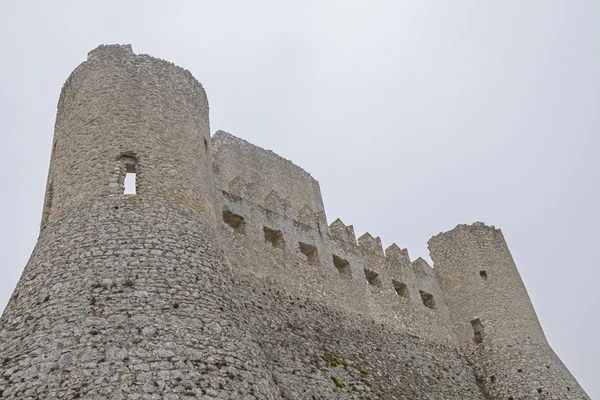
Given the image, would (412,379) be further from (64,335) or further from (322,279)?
(64,335)

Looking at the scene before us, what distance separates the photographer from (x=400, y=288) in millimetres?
20062

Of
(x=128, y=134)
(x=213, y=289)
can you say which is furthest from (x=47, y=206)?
(x=213, y=289)

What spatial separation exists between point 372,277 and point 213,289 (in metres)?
9.47

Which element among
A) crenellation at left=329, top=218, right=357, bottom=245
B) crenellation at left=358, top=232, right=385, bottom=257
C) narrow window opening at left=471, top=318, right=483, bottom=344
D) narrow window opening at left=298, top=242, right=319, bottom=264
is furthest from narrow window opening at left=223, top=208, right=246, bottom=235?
narrow window opening at left=471, top=318, right=483, bottom=344

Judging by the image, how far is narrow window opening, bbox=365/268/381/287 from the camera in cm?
1886

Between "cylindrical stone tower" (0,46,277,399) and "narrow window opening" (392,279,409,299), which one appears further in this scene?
"narrow window opening" (392,279,409,299)

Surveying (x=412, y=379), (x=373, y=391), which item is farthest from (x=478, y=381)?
(x=373, y=391)

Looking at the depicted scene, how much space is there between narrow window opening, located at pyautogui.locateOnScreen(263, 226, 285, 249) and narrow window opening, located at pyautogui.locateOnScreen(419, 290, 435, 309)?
6.78 metres

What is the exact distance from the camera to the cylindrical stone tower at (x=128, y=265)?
8.39 meters

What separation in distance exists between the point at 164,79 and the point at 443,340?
12.1 metres

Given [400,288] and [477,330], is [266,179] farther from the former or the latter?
[477,330]

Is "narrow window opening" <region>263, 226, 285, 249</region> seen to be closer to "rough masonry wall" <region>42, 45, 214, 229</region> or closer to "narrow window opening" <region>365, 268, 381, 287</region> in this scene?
"rough masonry wall" <region>42, 45, 214, 229</region>

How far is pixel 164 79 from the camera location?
13836 mm

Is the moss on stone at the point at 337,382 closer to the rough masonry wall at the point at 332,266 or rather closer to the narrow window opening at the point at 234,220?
the rough masonry wall at the point at 332,266
